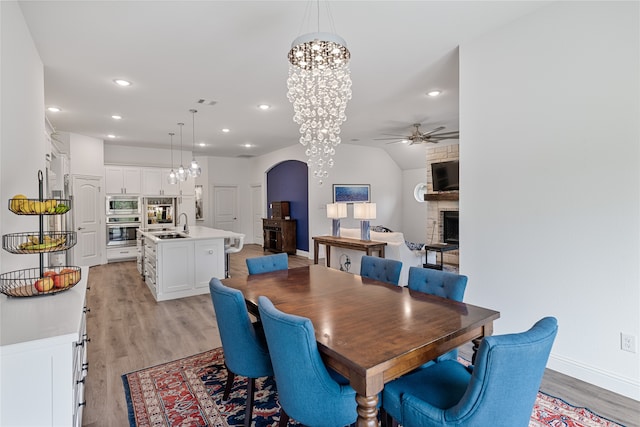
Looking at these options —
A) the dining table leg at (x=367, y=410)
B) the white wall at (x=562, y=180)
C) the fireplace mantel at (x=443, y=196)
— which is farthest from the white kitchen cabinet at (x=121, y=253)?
the dining table leg at (x=367, y=410)

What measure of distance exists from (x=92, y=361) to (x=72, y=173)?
207 inches

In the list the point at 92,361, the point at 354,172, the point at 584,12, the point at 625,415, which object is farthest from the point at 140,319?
the point at 354,172

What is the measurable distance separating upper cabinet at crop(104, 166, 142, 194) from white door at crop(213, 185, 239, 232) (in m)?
2.44

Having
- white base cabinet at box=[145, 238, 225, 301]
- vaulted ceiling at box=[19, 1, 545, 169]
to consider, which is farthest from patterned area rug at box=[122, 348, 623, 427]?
vaulted ceiling at box=[19, 1, 545, 169]

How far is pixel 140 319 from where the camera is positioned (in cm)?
389

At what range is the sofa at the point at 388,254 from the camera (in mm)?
5090

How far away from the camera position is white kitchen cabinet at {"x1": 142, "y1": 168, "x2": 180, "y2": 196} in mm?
7987

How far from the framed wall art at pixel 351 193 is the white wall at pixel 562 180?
212 inches

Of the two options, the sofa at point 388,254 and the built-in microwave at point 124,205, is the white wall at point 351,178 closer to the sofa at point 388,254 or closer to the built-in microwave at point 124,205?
the sofa at point 388,254

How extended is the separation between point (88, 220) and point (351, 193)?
19.9 ft

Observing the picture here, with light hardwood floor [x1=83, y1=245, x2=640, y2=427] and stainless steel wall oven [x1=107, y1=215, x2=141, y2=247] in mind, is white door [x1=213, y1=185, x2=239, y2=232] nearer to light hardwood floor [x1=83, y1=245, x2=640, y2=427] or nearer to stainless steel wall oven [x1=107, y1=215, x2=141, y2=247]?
stainless steel wall oven [x1=107, y1=215, x2=141, y2=247]

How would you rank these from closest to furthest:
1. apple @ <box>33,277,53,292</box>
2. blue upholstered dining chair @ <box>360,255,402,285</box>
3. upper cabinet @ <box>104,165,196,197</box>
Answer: apple @ <box>33,277,53,292</box> < blue upholstered dining chair @ <box>360,255,402,285</box> < upper cabinet @ <box>104,165,196,197</box>

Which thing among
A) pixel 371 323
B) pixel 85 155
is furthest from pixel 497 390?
pixel 85 155

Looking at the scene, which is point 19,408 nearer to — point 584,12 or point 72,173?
point 584,12
